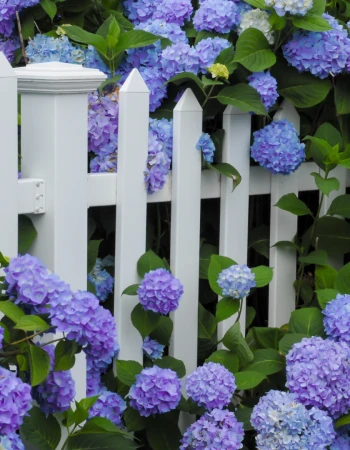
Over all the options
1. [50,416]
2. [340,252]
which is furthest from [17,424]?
[340,252]

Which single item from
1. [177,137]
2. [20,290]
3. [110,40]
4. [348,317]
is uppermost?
[110,40]

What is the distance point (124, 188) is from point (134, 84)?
0.77ft

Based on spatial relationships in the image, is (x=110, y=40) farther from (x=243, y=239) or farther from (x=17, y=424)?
(x=17, y=424)

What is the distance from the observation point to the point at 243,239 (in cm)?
248

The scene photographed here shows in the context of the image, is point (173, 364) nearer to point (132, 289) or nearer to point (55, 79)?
point (132, 289)

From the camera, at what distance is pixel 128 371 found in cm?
216

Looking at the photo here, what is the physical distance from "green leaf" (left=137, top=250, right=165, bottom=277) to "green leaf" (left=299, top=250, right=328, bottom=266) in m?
0.46

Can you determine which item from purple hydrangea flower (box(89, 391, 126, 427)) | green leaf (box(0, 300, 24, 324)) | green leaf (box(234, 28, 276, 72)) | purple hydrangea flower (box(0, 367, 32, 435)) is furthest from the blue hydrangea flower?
purple hydrangea flower (box(0, 367, 32, 435))

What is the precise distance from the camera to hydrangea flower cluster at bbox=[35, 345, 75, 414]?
1.76 metres

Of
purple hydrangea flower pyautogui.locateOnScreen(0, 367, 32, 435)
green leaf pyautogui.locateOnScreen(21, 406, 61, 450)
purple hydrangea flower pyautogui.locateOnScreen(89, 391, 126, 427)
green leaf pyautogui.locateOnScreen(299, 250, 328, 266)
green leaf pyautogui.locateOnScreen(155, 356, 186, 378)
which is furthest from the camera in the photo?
green leaf pyautogui.locateOnScreen(299, 250, 328, 266)

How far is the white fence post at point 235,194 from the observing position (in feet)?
7.88

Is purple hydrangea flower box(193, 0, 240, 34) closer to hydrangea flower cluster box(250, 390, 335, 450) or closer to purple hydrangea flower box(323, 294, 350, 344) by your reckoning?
purple hydrangea flower box(323, 294, 350, 344)

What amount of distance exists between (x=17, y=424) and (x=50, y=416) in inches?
14.8

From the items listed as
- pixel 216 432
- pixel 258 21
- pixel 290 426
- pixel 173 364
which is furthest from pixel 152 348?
pixel 258 21
